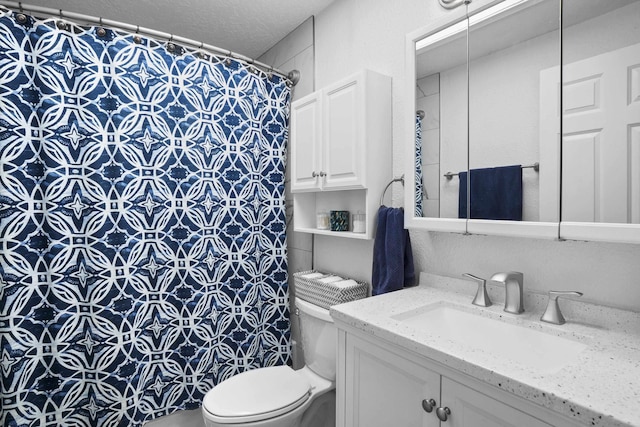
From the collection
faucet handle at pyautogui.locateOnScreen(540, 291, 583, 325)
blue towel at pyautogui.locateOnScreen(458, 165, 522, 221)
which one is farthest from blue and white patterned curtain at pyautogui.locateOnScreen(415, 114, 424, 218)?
faucet handle at pyautogui.locateOnScreen(540, 291, 583, 325)

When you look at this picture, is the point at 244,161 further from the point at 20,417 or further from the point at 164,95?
the point at 20,417

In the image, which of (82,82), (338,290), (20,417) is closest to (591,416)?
(338,290)

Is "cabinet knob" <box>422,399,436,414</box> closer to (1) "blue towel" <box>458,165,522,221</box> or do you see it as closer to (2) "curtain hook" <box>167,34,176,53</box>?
(1) "blue towel" <box>458,165,522,221</box>

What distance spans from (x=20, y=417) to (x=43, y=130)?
1170 mm

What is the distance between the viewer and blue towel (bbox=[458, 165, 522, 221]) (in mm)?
1097

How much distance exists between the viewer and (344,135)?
1.58 meters

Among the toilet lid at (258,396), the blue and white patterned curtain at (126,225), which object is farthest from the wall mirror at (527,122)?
the blue and white patterned curtain at (126,225)

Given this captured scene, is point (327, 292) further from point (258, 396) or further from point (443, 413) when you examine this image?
point (443, 413)

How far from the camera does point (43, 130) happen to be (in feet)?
4.54

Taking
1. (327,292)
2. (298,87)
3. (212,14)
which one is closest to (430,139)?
(327,292)

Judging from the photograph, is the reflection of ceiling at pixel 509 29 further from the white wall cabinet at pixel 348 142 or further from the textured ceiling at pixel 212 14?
the textured ceiling at pixel 212 14

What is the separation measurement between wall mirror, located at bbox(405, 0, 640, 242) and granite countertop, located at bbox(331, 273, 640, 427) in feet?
0.89

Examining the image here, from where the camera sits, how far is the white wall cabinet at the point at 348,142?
4.94ft

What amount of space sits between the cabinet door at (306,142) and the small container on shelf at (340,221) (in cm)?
18
